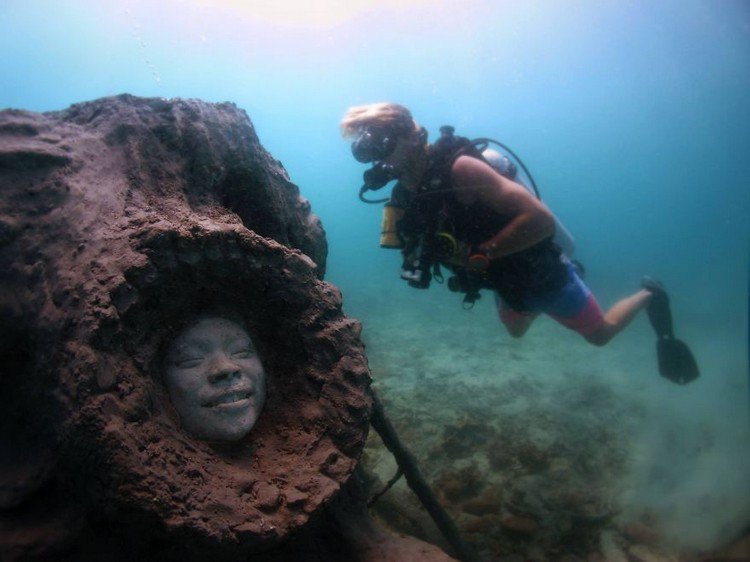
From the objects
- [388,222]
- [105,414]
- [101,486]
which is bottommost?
[101,486]

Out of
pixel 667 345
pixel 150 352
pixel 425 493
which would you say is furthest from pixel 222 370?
pixel 667 345

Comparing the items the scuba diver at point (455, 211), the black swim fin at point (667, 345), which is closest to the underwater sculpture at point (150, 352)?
the scuba diver at point (455, 211)

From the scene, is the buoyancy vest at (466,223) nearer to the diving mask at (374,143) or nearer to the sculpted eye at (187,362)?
the diving mask at (374,143)

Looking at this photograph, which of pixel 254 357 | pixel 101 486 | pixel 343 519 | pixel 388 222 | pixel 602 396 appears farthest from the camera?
pixel 602 396

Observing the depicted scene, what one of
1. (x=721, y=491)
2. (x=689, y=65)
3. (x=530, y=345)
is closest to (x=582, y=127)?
(x=689, y=65)

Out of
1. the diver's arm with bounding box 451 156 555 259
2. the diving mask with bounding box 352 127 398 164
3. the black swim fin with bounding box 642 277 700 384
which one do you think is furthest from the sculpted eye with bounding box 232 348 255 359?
the black swim fin with bounding box 642 277 700 384

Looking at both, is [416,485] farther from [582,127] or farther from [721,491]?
[582,127]

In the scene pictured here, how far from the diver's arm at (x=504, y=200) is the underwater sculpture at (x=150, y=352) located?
1947mm

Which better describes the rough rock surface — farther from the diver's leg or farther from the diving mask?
the diver's leg

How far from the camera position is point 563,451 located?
602 cm

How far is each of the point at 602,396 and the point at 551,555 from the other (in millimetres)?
5647

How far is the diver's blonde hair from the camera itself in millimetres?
3840

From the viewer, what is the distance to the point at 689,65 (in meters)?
49.6

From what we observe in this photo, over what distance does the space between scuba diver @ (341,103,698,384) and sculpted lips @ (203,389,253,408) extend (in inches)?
95.6
